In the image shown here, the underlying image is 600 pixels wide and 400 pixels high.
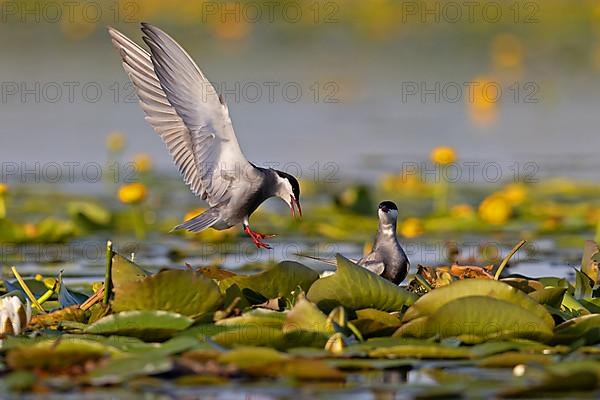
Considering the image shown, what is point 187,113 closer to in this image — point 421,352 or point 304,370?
point 421,352

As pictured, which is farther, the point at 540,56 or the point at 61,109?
the point at 540,56

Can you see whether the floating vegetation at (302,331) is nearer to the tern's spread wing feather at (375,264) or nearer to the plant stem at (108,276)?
the plant stem at (108,276)

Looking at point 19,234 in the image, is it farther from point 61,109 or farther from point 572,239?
point 61,109

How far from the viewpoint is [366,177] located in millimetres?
12648

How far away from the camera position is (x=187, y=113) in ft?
22.1

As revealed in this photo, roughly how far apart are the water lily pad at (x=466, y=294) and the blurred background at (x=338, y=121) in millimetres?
2232

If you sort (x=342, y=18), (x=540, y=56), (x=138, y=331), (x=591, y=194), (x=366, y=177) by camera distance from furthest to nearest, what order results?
1. (x=342, y=18)
2. (x=540, y=56)
3. (x=366, y=177)
4. (x=591, y=194)
5. (x=138, y=331)

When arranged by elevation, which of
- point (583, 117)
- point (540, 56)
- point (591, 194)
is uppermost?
point (540, 56)

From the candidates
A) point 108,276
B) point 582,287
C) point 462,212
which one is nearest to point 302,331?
point 108,276

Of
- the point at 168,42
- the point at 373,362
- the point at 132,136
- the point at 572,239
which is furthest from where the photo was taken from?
the point at 132,136

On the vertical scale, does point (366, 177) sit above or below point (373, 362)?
above

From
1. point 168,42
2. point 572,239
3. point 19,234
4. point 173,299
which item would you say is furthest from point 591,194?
point 173,299

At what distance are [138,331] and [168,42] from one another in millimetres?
1790

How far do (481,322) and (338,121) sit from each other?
10.6 m
